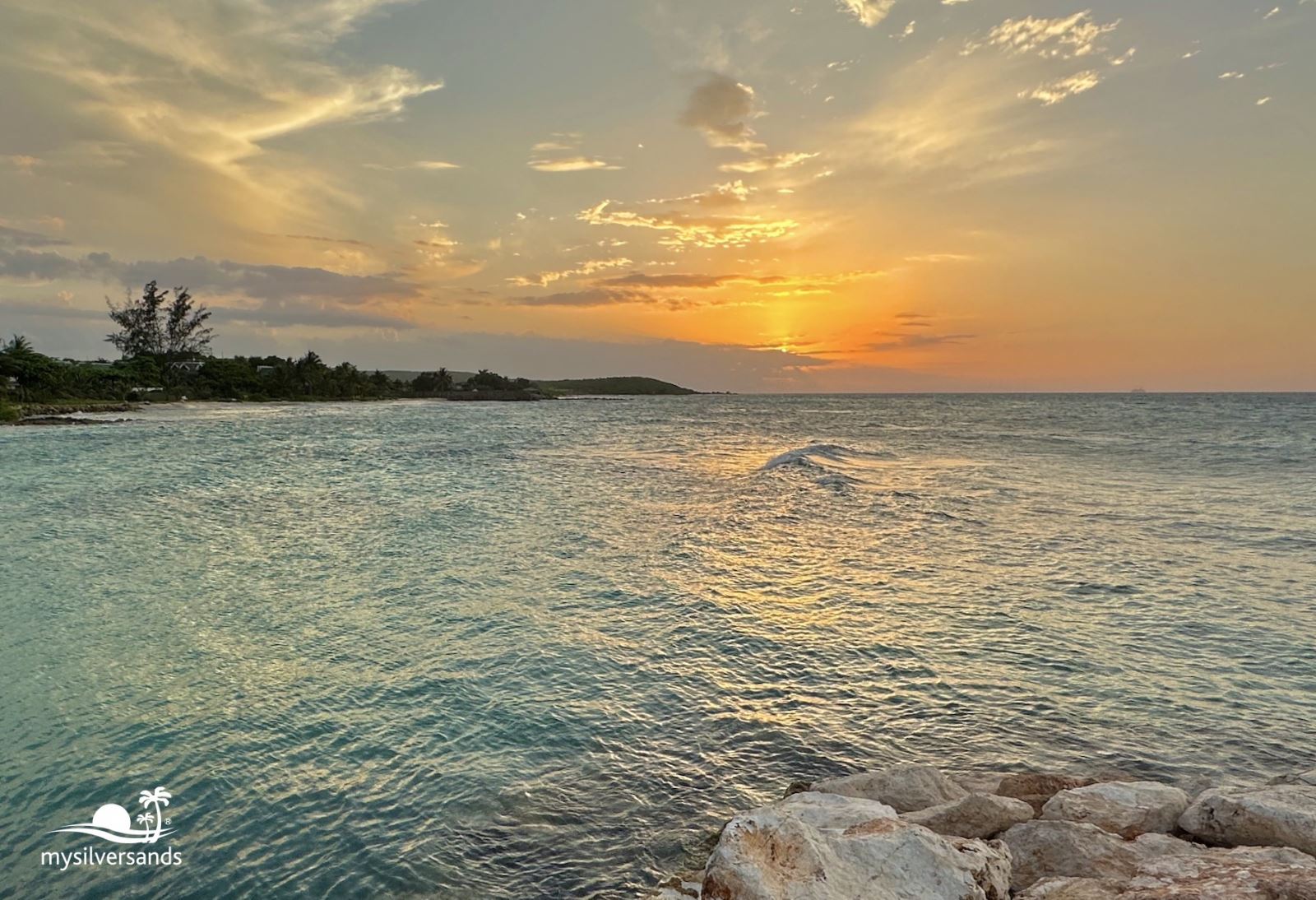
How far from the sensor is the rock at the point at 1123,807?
6.70m

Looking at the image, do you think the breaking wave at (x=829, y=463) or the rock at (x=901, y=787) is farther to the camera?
the breaking wave at (x=829, y=463)

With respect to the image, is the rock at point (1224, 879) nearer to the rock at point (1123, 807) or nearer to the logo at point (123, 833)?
the rock at point (1123, 807)

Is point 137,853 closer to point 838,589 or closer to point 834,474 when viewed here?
point 838,589

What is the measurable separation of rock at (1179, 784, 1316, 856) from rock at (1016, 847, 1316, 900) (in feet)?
1.80

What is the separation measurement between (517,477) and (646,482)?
7306 millimetres

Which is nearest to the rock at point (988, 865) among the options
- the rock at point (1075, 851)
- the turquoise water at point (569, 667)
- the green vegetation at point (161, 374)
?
the rock at point (1075, 851)

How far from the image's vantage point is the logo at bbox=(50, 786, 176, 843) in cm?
727

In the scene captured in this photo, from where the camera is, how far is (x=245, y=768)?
27.7 ft

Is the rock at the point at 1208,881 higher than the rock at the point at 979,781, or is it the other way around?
the rock at the point at 1208,881

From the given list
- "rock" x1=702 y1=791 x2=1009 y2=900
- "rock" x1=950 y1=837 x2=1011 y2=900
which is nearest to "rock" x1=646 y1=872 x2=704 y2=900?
"rock" x1=702 y1=791 x2=1009 y2=900

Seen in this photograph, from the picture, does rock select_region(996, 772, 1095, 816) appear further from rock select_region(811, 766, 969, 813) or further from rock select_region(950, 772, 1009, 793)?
rock select_region(811, 766, 969, 813)

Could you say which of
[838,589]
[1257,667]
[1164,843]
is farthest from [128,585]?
[1257,667]

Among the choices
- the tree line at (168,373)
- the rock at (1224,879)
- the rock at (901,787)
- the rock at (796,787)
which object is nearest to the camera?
the rock at (1224,879)

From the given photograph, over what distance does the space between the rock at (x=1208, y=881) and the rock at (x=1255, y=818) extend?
1.80ft
